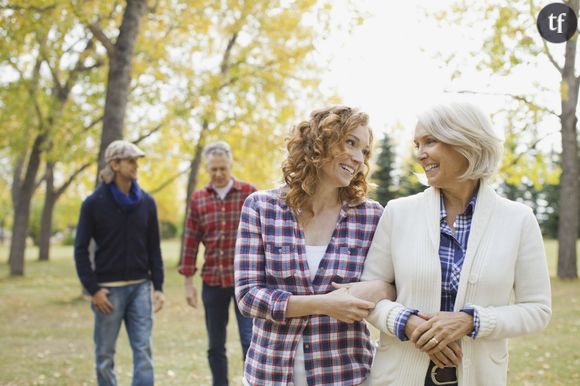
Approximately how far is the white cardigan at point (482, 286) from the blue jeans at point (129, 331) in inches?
130

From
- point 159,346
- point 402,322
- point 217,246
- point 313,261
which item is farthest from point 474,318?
point 159,346

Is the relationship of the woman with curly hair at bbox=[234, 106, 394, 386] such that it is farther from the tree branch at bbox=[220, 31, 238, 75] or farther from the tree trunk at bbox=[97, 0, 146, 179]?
the tree branch at bbox=[220, 31, 238, 75]

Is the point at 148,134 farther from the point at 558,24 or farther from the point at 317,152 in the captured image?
the point at 317,152

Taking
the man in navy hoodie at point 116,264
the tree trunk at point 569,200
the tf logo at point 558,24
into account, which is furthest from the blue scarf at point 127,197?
the tree trunk at point 569,200

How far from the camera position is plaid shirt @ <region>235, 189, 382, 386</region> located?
2.81 meters

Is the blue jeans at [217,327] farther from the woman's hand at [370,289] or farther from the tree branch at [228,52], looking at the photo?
the tree branch at [228,52]

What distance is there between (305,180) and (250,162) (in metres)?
18.1

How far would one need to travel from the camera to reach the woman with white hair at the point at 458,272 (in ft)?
8.59

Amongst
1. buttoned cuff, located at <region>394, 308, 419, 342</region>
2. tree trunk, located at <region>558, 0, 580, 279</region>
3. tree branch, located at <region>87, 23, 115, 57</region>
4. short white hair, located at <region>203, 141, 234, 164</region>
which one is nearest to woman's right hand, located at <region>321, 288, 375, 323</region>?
buttoned cuff, located at <region>394, 308, 419, 342</region>

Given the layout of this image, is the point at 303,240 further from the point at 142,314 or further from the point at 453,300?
the point at 142,314

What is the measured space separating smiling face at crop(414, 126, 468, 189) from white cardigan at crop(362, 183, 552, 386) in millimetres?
134

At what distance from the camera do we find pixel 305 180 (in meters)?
3.00

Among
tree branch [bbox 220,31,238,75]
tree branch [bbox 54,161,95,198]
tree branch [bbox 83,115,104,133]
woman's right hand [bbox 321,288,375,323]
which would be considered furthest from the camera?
tree branch [bbox 54,161,95,198]

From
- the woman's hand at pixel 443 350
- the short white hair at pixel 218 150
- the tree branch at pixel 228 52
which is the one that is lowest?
the woman's hand at pixel 443 350
